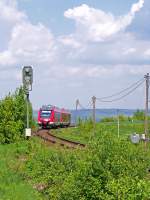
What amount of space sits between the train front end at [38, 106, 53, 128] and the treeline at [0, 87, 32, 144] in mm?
29583

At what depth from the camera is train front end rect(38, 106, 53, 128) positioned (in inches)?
2771

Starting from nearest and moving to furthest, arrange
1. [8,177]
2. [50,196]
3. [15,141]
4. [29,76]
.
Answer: [50,196]
[8,177]
[29,76]
[15,141]

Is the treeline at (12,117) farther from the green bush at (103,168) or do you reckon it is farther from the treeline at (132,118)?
the treeline at (132,118)

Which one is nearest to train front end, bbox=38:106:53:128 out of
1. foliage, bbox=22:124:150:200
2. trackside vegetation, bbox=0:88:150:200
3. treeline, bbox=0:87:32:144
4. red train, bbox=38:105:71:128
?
red train, bbox=38:105:71:128

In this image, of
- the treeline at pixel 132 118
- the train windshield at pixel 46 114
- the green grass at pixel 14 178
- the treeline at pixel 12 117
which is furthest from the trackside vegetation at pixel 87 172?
the treeline at pixel 132 118

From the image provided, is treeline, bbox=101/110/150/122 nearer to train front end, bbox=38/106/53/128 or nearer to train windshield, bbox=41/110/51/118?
train front end, bbox=38/106/53/128

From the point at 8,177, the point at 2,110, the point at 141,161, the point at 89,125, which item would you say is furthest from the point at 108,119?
the point at 141,161

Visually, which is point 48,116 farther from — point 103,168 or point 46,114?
point 103,168

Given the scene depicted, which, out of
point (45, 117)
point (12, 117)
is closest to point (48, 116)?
point (45, 117)

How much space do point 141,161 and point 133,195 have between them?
12.6 feet

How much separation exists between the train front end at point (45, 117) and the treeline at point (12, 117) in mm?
29583

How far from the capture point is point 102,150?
624 inches

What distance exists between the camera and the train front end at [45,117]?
70.4m

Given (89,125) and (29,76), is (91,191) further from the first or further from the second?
(89,125)
